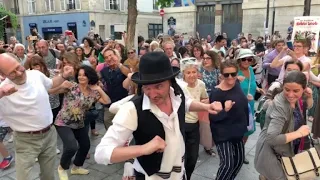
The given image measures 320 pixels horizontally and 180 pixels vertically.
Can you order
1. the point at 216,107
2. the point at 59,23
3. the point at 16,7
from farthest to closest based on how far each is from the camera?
the point at 16,7, the point at 59,23, the point at 216,107

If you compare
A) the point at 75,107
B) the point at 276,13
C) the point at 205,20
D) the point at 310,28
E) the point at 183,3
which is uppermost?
the point at 183,3

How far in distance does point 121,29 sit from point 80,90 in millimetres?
9536

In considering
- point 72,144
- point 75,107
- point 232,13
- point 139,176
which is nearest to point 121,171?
point 72,144

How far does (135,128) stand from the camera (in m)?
1.86

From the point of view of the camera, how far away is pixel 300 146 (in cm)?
290

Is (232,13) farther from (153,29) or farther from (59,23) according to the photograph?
(59,23)

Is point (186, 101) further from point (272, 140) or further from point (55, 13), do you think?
point (55, 13)

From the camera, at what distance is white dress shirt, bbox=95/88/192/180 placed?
1.77m

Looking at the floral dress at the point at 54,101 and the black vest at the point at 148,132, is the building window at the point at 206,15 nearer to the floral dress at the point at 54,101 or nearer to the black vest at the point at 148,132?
the floral dress at the point at 54,101

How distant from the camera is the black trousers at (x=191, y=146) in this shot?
346 cm

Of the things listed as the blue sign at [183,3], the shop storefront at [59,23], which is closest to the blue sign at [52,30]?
the shop storefront at [59,23]

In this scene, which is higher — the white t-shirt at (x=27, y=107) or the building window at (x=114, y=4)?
the building window at (x=114, y=4)

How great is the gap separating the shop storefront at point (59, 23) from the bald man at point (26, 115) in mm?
24853

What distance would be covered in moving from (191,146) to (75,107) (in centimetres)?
162
